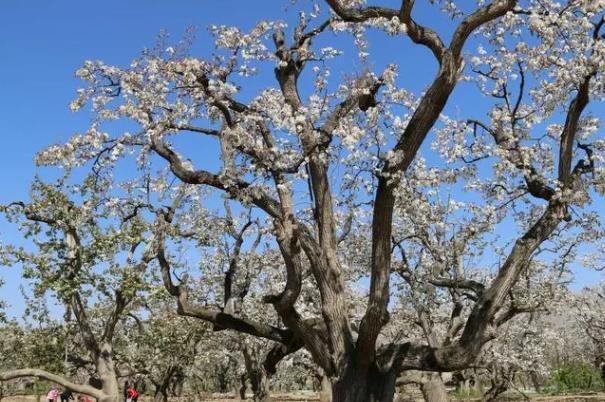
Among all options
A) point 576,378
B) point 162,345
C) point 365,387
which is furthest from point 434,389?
point 576,378

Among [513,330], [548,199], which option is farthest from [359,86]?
[513,330]

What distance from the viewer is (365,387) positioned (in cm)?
1006

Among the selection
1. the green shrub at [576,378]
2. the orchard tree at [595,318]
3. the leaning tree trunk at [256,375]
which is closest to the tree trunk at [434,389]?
the leaning tree trunk at [256,375]

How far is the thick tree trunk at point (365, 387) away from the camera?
32.8 ft

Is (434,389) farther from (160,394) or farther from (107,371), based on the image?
(160,394)

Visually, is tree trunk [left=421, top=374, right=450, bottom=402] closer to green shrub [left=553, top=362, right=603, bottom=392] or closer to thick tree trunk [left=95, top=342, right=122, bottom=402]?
thick tree trunk [left=95, top=342, right=122, bottom=402]

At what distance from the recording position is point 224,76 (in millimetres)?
10656

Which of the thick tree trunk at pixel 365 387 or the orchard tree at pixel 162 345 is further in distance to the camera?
the orchard tree at pixel 162 345

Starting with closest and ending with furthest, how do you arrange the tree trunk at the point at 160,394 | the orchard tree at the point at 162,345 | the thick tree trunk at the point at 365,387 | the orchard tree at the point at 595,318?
the thick tree trunk at the point at 365,387, the orchard tree at the point at 162,345, the tree trunk at the point at 160,394, the orchard tree at the point at 595,318

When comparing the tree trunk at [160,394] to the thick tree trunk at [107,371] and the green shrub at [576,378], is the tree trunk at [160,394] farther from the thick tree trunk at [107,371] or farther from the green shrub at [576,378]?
the green shrub at [576,378]

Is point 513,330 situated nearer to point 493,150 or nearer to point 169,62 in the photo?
point 493,150

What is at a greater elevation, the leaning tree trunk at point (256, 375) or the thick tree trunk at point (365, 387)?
the leaning tree trunk at point (256, 375)

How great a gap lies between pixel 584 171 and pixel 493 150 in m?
1.56

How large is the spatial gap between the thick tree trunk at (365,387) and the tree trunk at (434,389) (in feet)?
27.1
